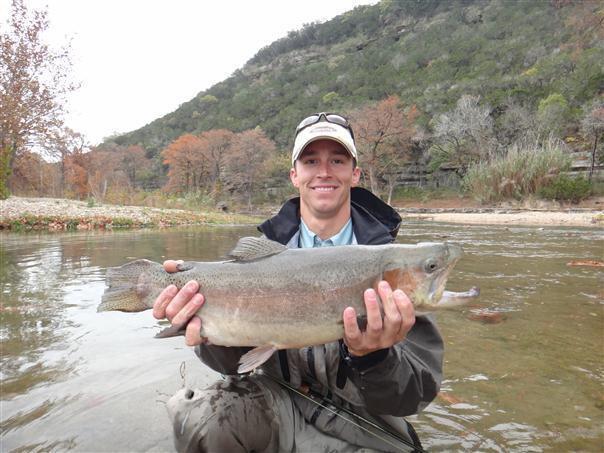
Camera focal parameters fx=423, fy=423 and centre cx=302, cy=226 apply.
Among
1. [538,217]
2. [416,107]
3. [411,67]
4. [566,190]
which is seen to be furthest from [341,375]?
[411,67]

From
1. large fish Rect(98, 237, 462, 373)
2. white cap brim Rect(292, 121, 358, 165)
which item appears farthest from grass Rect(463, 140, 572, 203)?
large fish Rect(98, 237, 462, 373)

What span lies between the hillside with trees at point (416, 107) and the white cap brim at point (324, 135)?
16.6 m

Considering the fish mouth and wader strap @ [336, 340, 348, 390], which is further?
wader strap @ [336, 340, 348, 390]

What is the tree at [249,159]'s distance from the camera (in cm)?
5316

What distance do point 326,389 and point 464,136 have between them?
141 feet

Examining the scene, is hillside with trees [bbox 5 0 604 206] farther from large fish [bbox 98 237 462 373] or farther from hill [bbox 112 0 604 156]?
A: large fish [bbox 98 237 462 373]

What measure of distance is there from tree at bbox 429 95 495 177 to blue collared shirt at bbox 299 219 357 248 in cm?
3890

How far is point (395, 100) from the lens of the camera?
161 feet

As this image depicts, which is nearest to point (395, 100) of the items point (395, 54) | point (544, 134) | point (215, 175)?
point (544, 134)

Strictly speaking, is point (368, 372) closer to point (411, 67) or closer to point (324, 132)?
point (324, 132)

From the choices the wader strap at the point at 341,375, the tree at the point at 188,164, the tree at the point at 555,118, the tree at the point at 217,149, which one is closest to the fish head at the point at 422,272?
the wader strap at the point at 341,375

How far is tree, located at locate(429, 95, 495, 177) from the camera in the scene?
39938 mm

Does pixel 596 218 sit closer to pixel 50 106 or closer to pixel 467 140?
pixel 467 140

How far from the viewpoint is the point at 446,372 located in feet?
12.6
